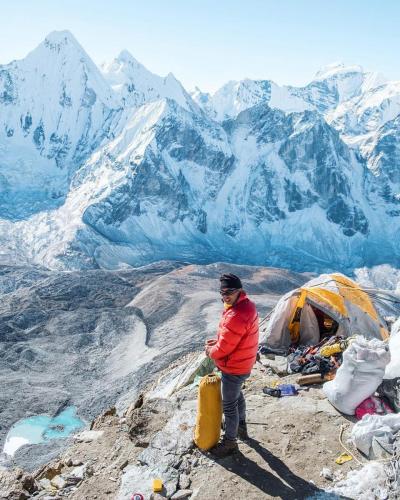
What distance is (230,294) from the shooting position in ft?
26.0

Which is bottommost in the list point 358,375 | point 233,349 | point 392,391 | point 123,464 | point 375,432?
point 123,464

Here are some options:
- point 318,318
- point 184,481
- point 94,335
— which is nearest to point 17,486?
point 184,481

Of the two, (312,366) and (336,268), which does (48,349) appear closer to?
(312,366)

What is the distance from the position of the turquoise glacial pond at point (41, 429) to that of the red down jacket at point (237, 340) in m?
34.7

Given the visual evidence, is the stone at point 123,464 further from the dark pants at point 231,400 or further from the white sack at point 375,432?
the white sack at point 375,432

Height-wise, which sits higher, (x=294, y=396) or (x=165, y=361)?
(x=294, y=396)

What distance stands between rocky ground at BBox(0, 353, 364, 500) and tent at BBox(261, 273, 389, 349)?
13.9ft

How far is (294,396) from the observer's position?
34.8ft

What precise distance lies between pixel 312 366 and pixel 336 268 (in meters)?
184

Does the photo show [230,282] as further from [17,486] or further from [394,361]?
[17,486]

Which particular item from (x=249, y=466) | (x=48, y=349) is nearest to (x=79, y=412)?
(x=48, y=349)

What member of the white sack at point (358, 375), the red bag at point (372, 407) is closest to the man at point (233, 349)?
the white sack at point (358, 375)

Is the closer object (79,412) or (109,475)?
(109,475)

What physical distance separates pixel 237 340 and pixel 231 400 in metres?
1.02
